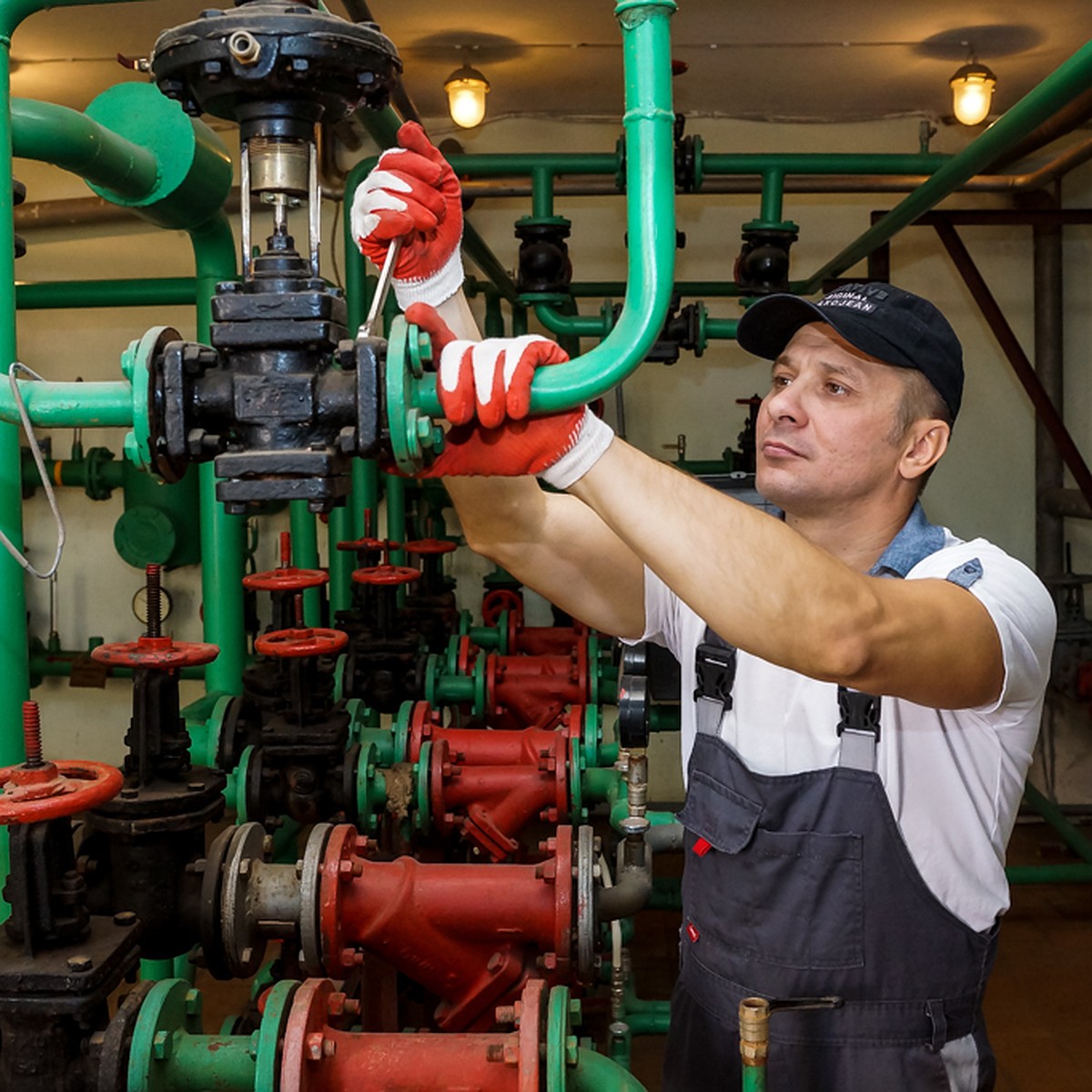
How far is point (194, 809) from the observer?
1442 mm

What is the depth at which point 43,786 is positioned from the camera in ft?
3.43

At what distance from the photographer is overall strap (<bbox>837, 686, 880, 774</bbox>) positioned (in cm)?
123

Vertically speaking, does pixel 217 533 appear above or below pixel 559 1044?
above

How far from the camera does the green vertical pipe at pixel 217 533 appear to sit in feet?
6.21

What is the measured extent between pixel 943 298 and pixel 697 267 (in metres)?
0.88

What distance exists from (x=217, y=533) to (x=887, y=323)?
1.13 meters

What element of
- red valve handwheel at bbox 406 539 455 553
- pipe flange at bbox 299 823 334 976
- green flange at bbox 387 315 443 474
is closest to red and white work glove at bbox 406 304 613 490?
green flange at bbox 387 315 443 474

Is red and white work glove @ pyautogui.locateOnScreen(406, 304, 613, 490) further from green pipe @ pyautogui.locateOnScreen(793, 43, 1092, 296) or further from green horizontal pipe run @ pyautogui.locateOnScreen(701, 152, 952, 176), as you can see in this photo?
green horizontal pipe run @ pyautogui.locateOnScreen(701, 152, 952, 176)

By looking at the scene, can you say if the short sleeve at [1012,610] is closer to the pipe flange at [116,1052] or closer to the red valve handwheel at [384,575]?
the pipe flange at [116,1052]

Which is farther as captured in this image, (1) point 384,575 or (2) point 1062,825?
(2) point 1062,825

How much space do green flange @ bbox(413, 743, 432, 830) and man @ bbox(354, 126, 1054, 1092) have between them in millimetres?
679

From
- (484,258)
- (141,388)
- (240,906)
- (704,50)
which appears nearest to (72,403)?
(141,388)

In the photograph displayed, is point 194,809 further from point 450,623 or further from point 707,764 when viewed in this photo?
point 450,623

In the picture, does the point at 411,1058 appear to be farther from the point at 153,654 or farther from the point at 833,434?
the point at 833,434
